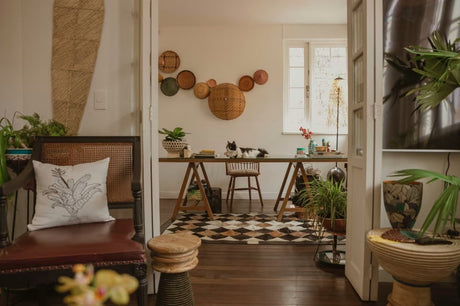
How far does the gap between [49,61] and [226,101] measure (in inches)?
126

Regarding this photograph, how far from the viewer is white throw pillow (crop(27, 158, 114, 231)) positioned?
1.60 meters

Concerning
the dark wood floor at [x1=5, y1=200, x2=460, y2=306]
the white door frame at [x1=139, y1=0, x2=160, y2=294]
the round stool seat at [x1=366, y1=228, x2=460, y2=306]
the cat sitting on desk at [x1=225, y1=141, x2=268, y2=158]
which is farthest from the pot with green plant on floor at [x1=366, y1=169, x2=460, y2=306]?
the cat sitting on desk at [x1=225, y1=141, x2=268, y2=158]

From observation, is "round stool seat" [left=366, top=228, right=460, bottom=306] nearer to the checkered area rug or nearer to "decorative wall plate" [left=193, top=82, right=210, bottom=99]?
the checkered area rug

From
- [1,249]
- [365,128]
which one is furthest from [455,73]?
[1,249]

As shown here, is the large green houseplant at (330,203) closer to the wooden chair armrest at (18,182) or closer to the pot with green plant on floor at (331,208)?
the pot with green plant on floor at (331,208)

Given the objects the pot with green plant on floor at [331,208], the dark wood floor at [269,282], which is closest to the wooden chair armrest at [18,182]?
the dark wood floor at [269,282]

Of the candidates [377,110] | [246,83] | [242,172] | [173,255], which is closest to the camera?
[173,255]

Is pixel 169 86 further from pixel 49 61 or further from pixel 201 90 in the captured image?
pixel 49 61

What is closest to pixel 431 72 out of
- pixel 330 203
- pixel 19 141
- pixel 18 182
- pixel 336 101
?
pixel 330 203

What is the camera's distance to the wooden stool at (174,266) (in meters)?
1.62

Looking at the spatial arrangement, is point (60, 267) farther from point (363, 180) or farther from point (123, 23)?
point (363, 180)

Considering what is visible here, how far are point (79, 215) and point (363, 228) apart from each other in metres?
1.59

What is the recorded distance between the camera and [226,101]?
201 inches

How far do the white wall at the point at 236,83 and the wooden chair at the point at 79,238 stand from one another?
134 inches
